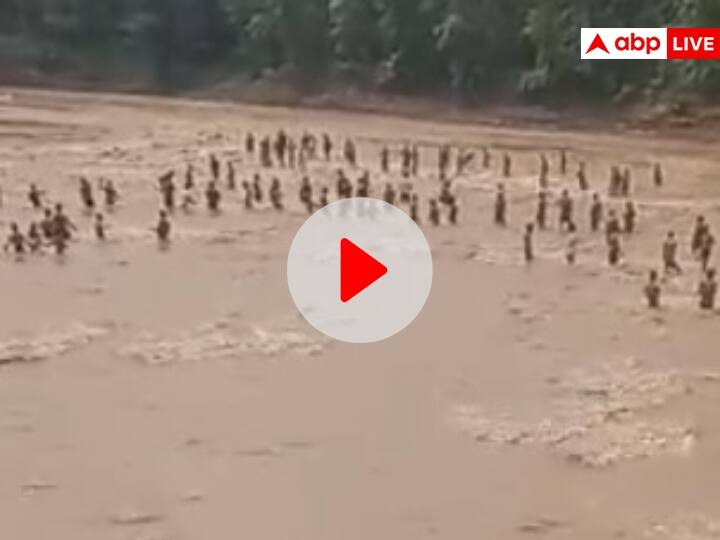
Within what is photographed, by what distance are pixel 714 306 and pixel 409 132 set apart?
8.09 metres

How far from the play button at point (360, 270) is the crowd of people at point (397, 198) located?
16.8 inches

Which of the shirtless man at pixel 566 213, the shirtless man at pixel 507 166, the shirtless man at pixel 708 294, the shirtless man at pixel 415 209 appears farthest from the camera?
the shirtless man at pixel 507 166

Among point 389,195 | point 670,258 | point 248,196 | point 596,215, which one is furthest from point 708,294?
point 248,196

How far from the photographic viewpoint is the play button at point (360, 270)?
20.2ft

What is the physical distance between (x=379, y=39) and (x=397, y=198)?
10.7 metres

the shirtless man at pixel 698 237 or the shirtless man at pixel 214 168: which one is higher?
the shirtless man at pixel 214 168

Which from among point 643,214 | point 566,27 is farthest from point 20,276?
point 566,27

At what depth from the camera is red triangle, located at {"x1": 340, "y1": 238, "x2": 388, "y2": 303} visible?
6.65 metres

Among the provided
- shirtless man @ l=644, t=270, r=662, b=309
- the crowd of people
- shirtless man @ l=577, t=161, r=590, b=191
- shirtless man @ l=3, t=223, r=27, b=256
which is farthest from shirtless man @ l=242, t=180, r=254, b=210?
shirtless man @ l=644, t=270, r=662, b=309

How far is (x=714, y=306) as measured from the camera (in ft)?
21.7

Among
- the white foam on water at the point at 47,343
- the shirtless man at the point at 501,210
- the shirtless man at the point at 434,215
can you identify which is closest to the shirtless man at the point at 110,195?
the shirtless man at the point at 434,215

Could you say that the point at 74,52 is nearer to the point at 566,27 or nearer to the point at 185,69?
the point at 185,69

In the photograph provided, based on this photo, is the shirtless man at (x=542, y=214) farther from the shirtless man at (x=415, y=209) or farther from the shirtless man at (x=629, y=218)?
the shirtless man at (x=415, y=209)

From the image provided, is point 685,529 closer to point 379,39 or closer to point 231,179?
point 231,179
